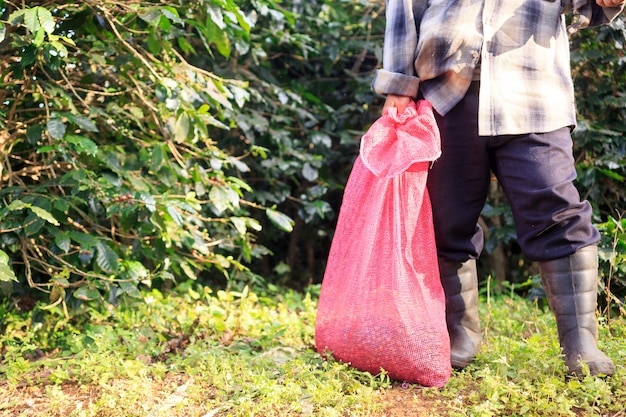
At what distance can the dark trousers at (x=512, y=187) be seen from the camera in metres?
2.00

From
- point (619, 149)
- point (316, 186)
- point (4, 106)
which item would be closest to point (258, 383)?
point (4, 106)

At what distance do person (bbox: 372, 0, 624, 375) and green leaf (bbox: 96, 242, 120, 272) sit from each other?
Result: 3.85 ft

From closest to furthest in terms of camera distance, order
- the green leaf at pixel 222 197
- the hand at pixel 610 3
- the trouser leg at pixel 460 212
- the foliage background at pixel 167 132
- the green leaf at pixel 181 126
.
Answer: the hand at pixel 610 3 → the trouser leg at pixel 460 212 → the foliage background at pixel 167 132 → the green leaf at pixel 181 126 → the green leaf at pixel 222 197

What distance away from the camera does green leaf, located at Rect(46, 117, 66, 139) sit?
7.80 ft

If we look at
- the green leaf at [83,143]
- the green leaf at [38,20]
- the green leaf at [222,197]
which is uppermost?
the green leaf at [38,20]

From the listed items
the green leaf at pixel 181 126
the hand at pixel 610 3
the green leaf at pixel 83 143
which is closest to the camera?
the hand at pixel 610 3

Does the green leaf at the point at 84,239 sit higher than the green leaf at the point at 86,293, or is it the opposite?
the green leaf at the point at 84,239

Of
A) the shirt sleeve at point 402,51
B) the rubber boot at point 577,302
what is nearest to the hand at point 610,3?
the shirt sleeve at point 402,51

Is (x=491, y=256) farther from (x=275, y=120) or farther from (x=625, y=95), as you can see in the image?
(x=275, y=120)

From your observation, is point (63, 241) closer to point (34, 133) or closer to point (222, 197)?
point (34, 133)

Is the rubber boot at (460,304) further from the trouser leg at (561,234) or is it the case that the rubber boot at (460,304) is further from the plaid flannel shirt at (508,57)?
the plaid flannel shirt at (508,57)

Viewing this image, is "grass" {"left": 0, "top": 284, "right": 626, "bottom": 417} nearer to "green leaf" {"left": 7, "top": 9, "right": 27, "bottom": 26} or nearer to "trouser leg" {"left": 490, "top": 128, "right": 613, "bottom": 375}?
"trouser leg" {"left": 490, "top": 128, "right": 613, "bottom": 375}

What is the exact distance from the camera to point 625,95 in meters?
3.54

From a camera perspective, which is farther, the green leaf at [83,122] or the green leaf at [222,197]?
the green leaf at [222,197]
